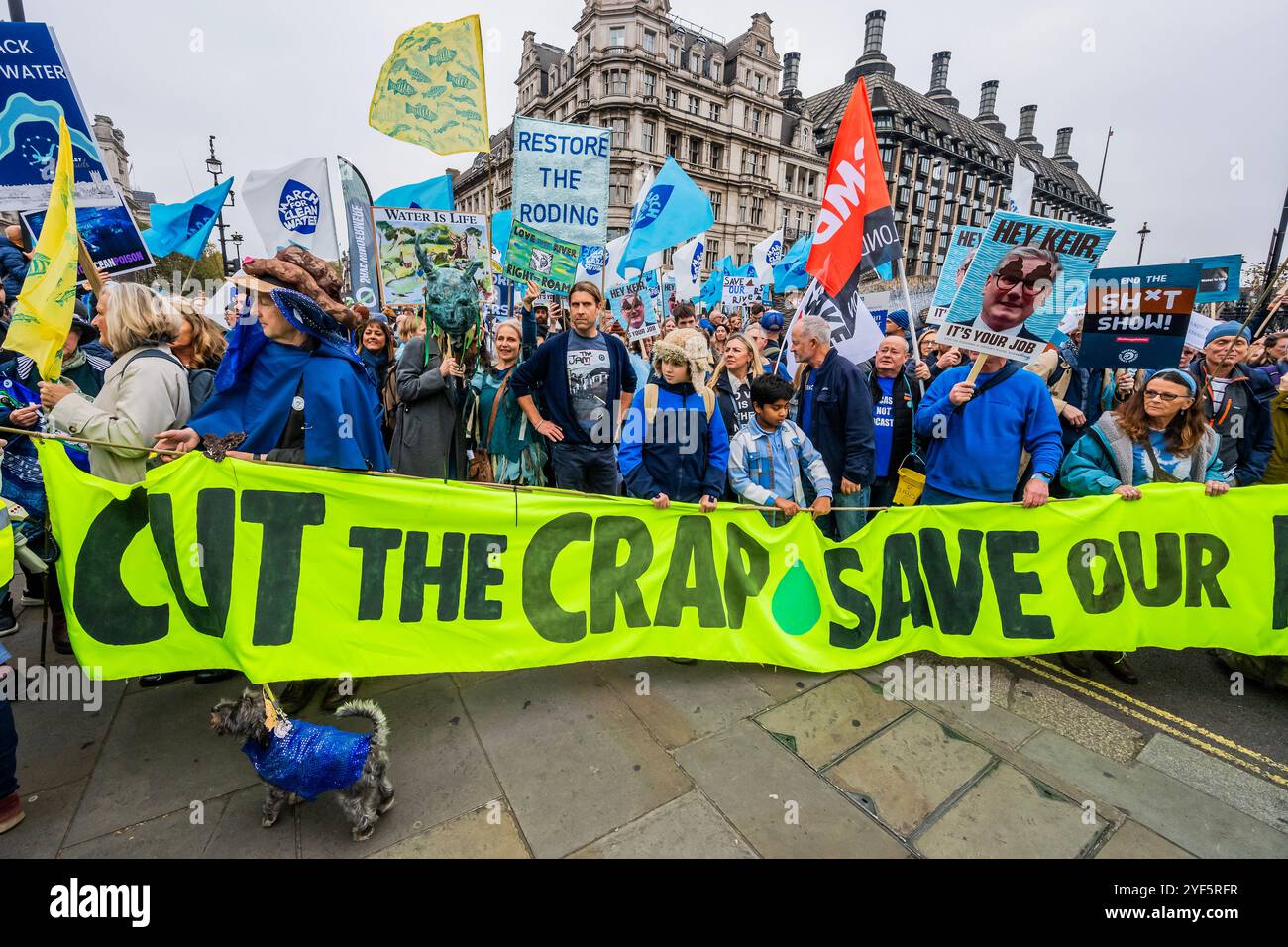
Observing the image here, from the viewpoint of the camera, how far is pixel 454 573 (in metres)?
3.08

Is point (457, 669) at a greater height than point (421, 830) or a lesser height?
greater

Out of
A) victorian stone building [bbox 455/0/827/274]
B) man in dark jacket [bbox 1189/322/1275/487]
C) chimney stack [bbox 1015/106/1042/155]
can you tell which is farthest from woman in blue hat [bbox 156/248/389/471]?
chimney stack [bbox 1015/106/1042/155]

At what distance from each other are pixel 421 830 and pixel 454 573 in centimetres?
122

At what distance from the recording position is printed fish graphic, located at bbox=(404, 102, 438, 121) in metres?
4.41

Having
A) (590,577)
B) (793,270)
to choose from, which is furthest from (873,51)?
(590,577)

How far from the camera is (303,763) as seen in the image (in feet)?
7.16

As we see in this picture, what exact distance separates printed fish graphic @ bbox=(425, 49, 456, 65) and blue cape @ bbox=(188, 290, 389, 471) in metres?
2.78

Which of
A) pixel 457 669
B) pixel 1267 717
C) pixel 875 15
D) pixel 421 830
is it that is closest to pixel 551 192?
pixel 457 669

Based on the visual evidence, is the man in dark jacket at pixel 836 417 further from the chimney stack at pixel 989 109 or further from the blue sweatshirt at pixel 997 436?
the chimney stack at pixel 989 109

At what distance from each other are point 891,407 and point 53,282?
5.30 meters

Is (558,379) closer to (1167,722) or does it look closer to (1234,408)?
(1167,722)

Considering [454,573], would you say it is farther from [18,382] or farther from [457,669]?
[18,382]
